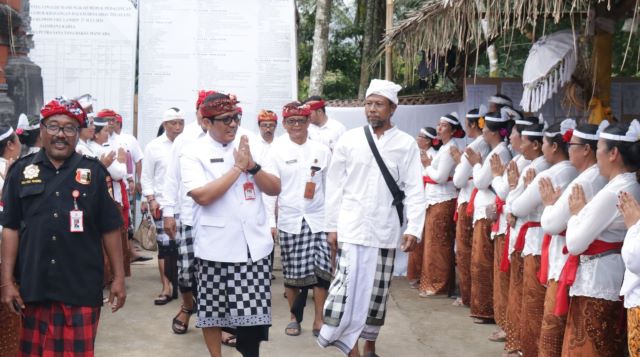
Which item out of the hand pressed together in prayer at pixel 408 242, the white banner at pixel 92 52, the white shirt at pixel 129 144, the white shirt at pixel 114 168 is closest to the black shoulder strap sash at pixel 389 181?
the hand pressed together in prayer at pixel 408 242

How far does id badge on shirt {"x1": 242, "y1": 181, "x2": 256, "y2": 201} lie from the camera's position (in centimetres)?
574

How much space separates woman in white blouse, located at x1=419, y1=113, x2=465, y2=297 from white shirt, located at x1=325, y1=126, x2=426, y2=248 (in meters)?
2.68

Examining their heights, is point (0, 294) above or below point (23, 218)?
below

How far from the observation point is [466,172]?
8.58m

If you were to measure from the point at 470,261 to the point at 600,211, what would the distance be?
3.78m

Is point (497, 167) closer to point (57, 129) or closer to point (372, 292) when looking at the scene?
point (372, 292)

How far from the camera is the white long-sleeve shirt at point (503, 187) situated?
277 inches

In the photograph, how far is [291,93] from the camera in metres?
12.1

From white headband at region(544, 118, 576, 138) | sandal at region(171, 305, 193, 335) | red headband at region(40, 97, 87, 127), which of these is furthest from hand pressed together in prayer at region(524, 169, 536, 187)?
red headband at region(40, 97, 87, 127)

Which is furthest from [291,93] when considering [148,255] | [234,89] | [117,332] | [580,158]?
[580,158]

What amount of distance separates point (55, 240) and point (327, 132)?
5.79 m

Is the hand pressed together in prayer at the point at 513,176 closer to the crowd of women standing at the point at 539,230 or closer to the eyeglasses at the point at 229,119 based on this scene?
the crowd of women standing at the point at 539,230

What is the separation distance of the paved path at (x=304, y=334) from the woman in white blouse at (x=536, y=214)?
0.84 meters

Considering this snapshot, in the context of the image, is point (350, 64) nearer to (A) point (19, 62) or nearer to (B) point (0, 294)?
(A) point (19, 62)
